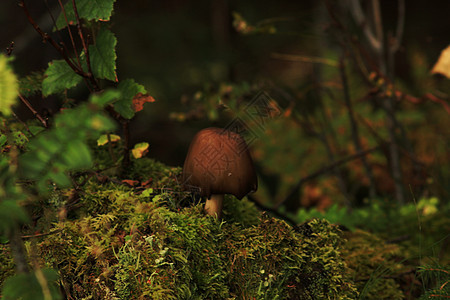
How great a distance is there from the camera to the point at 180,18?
266 inches

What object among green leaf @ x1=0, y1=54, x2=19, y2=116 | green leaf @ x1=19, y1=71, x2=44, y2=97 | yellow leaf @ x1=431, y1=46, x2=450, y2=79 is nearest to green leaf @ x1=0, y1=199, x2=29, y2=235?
green leaf @ x1=0, y1=54, x2=19, y2=116

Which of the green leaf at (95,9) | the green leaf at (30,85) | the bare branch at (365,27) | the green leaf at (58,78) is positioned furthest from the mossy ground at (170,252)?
the bare branch at (365,27)

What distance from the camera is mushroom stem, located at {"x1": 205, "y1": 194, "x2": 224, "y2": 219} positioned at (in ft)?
5.35

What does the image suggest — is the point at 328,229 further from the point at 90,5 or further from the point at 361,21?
the point at 361,21

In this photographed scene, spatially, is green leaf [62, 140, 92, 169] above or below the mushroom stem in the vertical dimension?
above

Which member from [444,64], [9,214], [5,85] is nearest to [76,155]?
[9,214]

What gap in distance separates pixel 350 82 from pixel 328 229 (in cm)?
436

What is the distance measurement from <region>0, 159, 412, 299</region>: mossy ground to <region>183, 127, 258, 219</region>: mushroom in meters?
0.14

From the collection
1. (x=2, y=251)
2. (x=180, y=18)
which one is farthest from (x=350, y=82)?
(x=2, y=251)

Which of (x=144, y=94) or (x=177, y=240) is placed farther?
(x=144, y=94)

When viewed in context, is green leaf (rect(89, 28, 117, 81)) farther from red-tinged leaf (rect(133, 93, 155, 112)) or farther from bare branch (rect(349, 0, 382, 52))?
bare branch (rect(349, 0, 382, 52))

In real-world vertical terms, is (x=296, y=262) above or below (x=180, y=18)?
above

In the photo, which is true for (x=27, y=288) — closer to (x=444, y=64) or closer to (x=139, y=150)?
(x=139, y=150)

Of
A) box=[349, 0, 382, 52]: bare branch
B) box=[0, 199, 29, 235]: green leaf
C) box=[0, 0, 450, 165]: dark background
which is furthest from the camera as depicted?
box=[0, 0, 450, 165]: dark background
